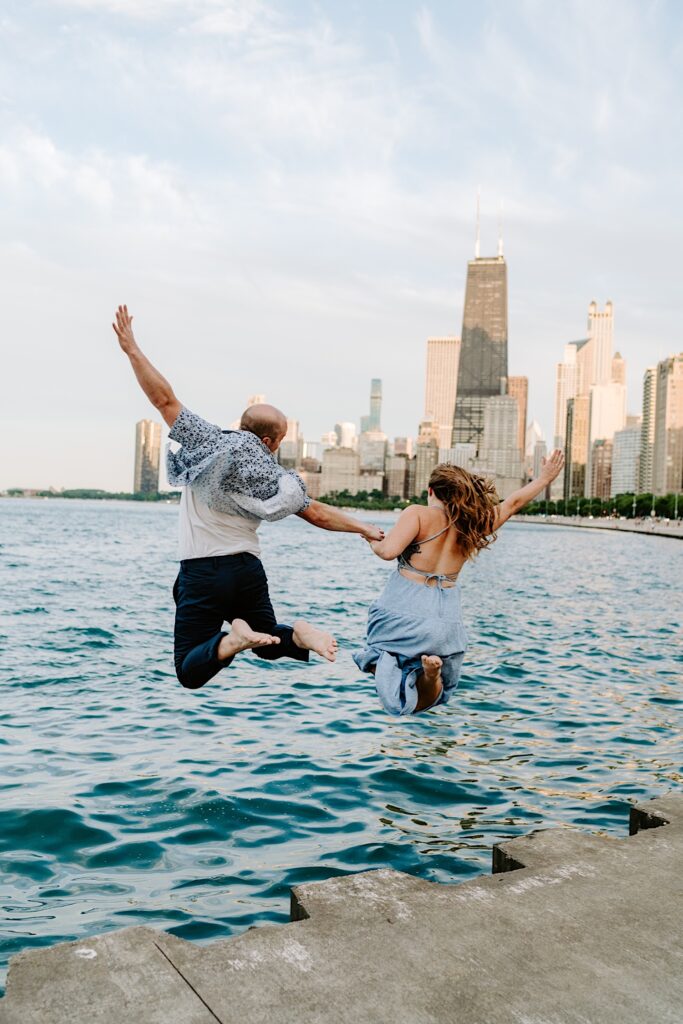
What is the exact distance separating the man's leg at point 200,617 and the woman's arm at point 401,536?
3.14 ft

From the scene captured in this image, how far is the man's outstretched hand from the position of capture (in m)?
5.81

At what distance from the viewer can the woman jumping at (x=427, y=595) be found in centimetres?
619

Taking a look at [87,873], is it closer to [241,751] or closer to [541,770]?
[241,751]

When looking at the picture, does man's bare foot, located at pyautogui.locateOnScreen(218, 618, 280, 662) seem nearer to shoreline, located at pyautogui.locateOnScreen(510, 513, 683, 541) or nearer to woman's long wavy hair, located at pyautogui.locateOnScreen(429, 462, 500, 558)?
woman's long wavy hair, located at pyautogui.locateOnScreen(429, 462, 500, 558)

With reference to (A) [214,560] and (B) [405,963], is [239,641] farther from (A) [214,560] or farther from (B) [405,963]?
(B) [405,963]

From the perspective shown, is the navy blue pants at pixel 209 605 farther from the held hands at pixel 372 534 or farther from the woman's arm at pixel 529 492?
the woman's arm at pixel 529 492

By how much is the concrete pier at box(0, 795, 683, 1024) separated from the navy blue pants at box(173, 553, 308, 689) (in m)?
1.60

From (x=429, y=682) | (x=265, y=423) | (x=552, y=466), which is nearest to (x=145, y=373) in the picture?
(x=265, y=423)

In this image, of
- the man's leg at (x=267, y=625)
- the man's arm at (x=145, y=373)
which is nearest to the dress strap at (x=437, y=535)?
the man's leg at (x=267, y=625)

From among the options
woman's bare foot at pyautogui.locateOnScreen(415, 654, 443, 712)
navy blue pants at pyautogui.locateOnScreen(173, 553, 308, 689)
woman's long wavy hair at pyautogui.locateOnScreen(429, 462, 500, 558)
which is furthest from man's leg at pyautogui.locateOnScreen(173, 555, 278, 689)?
woman's long wavy hair at pyautogui.locateOnScreen(429, 462, 500, 558)

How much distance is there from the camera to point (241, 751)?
12.3 meters

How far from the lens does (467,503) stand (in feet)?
20.7

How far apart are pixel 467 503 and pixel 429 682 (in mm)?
1281

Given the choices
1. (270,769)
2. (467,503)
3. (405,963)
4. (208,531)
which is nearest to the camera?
(405,963)
